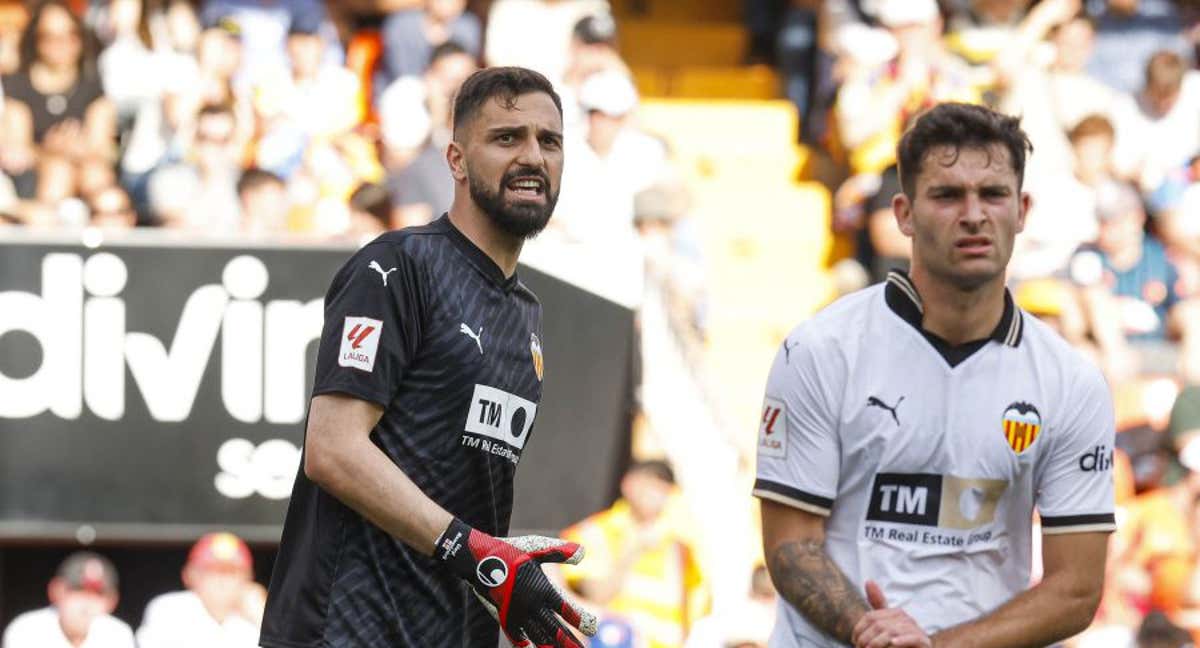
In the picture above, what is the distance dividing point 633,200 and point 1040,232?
2376 millimetres

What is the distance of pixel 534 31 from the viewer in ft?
44.3

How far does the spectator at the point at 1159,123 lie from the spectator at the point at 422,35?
409 centimetres

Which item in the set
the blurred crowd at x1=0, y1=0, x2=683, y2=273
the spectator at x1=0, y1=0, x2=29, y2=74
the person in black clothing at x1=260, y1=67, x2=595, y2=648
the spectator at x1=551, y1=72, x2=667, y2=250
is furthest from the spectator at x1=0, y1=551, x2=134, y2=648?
the person in black clothing at x1=260, y1=67, x2=595, y2=648

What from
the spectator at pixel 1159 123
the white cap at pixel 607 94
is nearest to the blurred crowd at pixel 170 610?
the white cap at pixel 607 94

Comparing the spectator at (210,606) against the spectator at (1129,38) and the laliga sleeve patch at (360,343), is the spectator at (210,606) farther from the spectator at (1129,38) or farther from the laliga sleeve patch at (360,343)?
the spectator at (1129,38)

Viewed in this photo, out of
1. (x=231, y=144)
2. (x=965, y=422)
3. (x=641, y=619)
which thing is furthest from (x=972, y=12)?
(x=965, y=422)

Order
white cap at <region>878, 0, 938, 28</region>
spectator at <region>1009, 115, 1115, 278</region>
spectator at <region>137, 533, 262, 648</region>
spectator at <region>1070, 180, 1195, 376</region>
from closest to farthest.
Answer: spectator at <region>137, 533, 262, 648</region>, spectator at <region>1070, 180, 1195, 376</region>, spectator at <region>1009, 115, 1115, 278</region>, white cap at <region>878, 0, 938, 28</region>

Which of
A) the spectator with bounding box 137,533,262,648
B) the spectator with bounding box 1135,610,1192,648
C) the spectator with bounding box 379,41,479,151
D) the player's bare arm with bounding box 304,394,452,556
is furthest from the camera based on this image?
the spectator with bounding box 379,41,479,151

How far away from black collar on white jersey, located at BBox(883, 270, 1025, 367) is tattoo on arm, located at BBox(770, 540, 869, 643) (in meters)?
0.54

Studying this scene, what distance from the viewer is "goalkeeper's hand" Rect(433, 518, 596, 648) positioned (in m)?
4.50

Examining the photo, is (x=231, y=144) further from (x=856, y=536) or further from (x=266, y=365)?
(x=856, y=536)

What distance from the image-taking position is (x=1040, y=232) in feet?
40.8

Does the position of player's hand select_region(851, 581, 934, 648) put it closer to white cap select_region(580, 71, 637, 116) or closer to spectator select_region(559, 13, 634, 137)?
white cap select_region(580, 71, 637, 116)

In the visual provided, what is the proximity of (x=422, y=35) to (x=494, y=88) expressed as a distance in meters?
8.84
